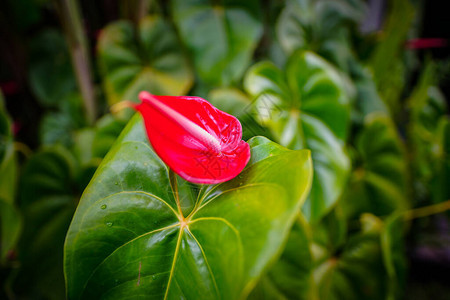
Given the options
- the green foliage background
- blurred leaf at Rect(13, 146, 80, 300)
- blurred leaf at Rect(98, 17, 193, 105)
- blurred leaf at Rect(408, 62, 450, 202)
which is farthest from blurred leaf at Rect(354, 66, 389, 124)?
blurred leaf at Rect(13, 146, 80, 300)

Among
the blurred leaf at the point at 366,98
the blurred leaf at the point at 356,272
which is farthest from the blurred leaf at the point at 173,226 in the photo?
the blurred leaf at the point at 366,98

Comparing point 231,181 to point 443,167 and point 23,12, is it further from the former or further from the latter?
point 23,12

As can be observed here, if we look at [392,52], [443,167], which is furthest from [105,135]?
[392,52]

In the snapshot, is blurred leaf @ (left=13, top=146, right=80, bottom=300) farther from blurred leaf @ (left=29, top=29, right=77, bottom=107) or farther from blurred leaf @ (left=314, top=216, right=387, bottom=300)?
blurred leaf @ (left=314, top=216, right=387, bottom=300)

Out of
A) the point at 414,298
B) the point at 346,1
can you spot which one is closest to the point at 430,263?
the point at 414,298

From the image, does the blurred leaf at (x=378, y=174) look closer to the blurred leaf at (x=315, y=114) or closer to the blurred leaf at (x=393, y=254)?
the blurred leaf at (x=393, y=254)
